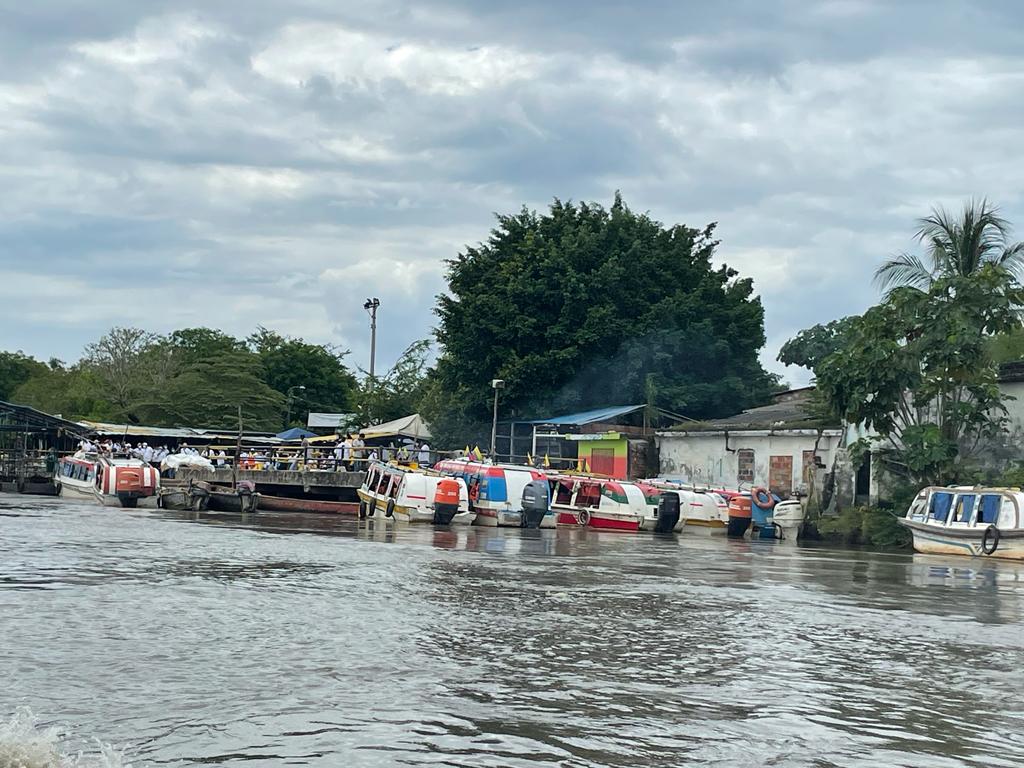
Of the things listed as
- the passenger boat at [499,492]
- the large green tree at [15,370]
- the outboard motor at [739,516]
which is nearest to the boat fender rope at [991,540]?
the outboard motor at [739,516]

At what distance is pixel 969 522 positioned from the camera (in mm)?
26719

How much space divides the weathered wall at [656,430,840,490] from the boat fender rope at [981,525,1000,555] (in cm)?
864

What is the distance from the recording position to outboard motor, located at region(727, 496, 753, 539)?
111 ft

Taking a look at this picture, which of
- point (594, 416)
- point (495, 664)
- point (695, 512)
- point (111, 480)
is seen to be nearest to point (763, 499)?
point (695, 512)

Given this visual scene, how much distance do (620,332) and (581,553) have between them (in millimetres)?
21558

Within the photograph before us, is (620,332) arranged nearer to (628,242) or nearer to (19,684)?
(628,242)

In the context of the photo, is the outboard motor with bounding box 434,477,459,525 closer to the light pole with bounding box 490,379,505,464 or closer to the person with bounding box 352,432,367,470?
the light pole with bounding box 490,379,505,464

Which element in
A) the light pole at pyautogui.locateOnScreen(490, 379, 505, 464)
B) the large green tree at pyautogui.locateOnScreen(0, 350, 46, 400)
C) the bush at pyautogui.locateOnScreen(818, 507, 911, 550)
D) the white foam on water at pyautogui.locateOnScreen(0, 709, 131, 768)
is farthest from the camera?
the large green tree at pyautogui.locateOnScreen(0, 350, 46, 400)

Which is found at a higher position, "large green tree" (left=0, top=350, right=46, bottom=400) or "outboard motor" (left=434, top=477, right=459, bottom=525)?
"large green tree" (left=0, top=350, right=46, bottom=400)

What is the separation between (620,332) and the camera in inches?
1788

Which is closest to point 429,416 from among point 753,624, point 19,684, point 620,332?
point 620,332

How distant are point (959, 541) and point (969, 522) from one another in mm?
473

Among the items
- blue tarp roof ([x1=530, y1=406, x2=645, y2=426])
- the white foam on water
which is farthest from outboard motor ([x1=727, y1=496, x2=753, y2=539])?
the white foam on water

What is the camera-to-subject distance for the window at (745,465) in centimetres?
3791
